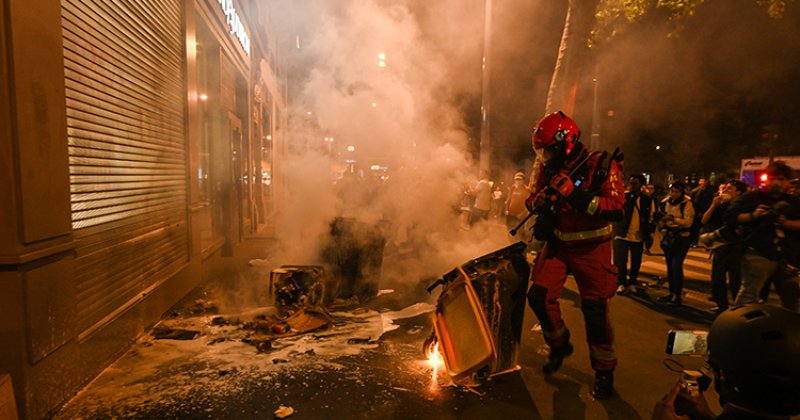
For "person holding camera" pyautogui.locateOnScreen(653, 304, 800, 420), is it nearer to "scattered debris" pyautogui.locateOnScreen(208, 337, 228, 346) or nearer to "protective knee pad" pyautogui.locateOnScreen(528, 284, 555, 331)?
"protective knee pad" pyautogui.locateOnScreen(528, 284, 555, 331)

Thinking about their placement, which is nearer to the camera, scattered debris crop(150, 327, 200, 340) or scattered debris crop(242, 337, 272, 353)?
scattered debris crop(242, 337, 272, 353)

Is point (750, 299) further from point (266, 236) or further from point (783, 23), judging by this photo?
point (783, 23)

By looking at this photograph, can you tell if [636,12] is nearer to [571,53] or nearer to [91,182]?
[571,53]

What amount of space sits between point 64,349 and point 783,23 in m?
15.6

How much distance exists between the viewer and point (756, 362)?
1343mm

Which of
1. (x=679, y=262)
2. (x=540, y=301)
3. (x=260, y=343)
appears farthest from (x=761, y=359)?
(x=679, y=262)

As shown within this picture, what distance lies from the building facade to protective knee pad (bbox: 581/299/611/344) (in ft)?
11.8

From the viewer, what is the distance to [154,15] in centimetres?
516

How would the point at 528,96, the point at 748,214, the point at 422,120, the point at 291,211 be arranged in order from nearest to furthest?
1. the point at 748,214
2. the point at 291,211
3. the point at 422,120
4. the point at 528,96

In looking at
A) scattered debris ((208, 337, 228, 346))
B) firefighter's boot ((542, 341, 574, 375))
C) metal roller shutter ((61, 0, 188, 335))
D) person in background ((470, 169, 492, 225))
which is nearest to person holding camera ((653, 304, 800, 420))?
firefighter's boot ((542, 341, 574, 375))

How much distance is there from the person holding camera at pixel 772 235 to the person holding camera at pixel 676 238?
1371 mm

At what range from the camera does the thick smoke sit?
7812mm

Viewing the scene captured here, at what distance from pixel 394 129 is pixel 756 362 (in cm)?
768

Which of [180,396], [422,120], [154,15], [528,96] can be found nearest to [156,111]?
[154,15]
